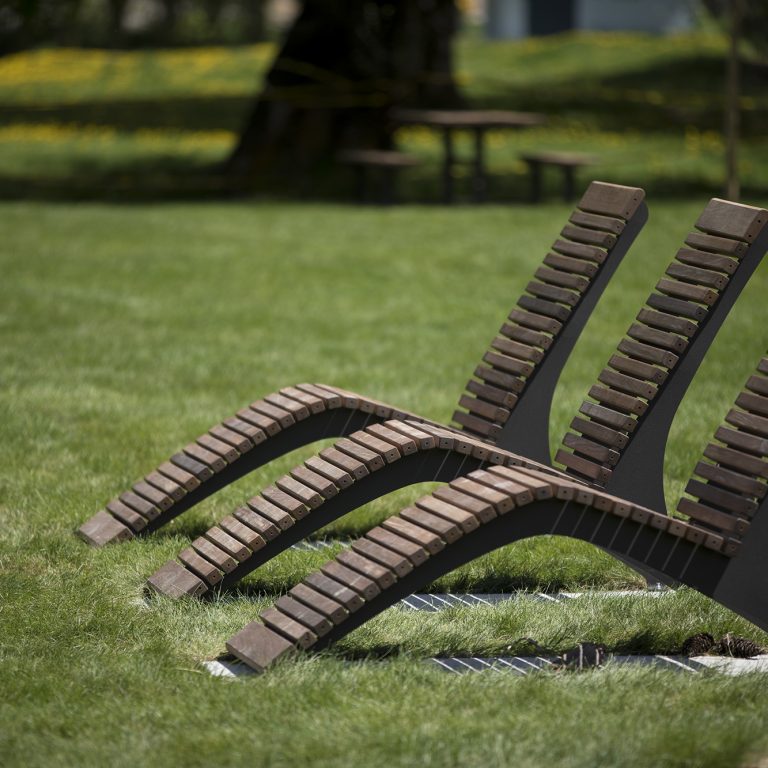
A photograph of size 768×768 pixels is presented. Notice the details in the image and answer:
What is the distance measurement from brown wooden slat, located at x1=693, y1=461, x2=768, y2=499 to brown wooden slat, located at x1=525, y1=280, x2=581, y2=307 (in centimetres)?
136

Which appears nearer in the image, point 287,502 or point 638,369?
point 287,502

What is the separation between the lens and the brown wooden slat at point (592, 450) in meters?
5.50

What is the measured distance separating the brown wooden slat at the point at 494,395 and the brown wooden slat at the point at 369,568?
157 centimetres

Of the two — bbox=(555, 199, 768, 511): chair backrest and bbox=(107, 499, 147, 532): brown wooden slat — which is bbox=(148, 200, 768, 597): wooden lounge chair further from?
bbox=(107, 499, 147, 532): brown wooden slat

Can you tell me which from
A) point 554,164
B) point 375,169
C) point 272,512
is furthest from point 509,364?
point 375,169

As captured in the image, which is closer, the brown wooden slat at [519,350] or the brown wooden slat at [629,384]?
the brown wooden slat at [629,384]

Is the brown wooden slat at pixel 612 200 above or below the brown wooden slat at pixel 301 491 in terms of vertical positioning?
above

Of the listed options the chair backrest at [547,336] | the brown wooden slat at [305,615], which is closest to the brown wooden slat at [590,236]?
the chair backrest at [547,336]

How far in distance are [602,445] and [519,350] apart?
0.81m

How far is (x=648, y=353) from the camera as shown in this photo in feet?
18.3

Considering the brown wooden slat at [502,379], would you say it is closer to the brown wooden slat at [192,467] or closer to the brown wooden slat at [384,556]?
the brown wooden slat at [192,467]

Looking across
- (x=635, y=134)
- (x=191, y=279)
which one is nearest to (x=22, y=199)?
(x=191, y=279)

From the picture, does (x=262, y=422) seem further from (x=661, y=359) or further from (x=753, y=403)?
(x=753, y=403)

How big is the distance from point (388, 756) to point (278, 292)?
8.96 m
